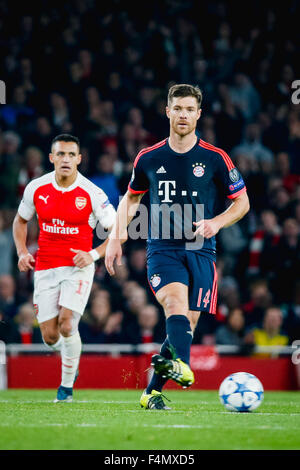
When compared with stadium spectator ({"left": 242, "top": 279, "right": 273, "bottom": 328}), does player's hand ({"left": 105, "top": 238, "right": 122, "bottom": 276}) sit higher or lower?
lower

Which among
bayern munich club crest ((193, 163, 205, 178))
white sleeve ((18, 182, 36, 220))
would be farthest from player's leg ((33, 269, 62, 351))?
bayern munich club crest ((193, 163, 205, 178))

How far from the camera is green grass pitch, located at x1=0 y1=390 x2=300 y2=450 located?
4.96 m

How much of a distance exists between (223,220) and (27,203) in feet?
9.16

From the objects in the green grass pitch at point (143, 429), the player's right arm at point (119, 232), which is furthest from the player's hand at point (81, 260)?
the green grass pitch at point (143, 429)

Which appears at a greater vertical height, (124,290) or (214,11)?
(214,11)

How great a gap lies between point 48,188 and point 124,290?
4.29 metres

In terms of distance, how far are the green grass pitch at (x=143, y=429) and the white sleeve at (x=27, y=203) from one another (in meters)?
2.26

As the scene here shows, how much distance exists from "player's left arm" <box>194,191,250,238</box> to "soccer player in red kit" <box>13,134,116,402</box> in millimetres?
1952

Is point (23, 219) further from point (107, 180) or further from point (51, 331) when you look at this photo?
point (107, 180)

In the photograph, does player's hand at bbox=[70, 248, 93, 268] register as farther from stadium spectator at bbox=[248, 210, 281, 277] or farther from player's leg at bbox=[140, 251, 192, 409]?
stadium spectator at bbox=[248, 210, 281, 277]

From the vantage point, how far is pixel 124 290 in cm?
1301

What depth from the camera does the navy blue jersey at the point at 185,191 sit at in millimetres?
7277

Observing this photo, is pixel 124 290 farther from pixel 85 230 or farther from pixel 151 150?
pixel 151 150

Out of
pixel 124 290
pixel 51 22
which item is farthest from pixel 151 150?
pixel 51 22
